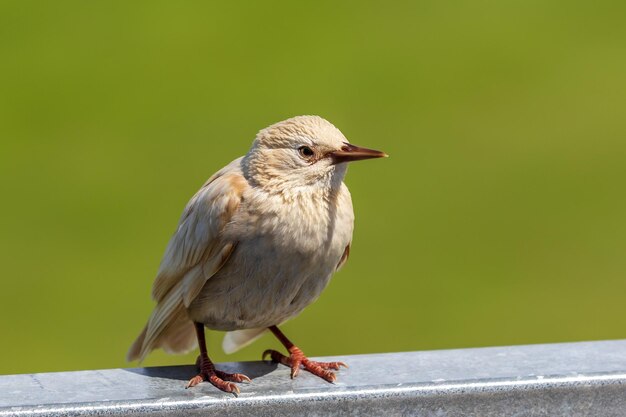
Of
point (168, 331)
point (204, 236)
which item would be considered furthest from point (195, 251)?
point (168, 331)

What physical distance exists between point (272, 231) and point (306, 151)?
0.33m

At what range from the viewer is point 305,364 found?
551cm

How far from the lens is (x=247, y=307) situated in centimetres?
555

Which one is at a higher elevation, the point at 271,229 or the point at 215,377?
the point at 271,229

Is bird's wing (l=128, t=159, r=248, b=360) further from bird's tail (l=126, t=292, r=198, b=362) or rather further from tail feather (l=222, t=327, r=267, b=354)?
tail feather (l=222, t=327, r=267, b=354)

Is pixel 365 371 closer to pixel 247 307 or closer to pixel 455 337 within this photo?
pixel 247 307

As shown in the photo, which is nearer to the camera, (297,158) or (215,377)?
(215,377)

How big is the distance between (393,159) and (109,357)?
13.1ft

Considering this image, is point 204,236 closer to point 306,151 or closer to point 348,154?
point 306,151

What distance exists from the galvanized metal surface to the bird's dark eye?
1.06 meters

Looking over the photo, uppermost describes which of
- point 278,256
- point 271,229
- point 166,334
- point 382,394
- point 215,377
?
point 271,229

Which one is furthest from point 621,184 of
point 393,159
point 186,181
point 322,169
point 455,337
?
point 322,169

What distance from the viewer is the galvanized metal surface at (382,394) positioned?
427cm

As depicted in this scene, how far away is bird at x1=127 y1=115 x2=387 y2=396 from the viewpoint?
542cm
